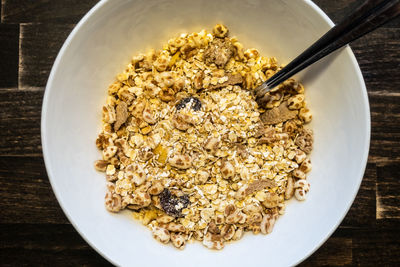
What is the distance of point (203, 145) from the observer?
2.49 ft

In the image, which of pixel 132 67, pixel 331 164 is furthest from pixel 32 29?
pixel 331 164

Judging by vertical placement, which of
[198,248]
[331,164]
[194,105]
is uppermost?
[194,105]

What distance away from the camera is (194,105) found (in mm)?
768

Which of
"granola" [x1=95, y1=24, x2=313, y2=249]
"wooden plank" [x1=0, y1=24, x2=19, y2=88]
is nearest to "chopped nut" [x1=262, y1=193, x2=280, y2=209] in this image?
"granola" [x1=95, y1=24, x2=313, y2=249]

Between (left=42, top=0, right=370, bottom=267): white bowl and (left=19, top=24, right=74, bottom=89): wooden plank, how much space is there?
0.19 m

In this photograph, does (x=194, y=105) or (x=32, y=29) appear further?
(x=32, y=29)

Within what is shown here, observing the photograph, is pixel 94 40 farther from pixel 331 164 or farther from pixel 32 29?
pixel 331 164

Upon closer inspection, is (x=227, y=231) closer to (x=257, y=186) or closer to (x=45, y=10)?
(x=257, y=186)

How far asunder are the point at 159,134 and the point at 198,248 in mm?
250

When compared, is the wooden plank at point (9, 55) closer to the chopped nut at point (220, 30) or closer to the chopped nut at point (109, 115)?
the chopped nut at point (109, 115)

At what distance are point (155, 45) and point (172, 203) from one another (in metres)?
0.34

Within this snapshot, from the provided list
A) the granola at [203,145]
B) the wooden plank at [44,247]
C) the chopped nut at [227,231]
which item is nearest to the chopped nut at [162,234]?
the granola at [203,145]

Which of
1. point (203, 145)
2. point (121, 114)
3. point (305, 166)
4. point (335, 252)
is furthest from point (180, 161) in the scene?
point (335, 252)

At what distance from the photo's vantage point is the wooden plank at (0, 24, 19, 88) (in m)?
0.90
